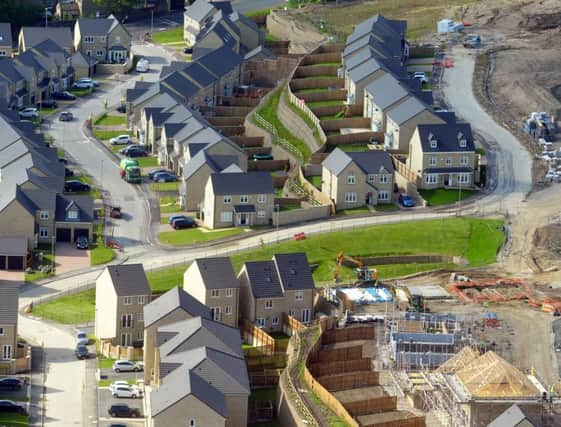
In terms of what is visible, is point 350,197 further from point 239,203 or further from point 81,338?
point 81,338

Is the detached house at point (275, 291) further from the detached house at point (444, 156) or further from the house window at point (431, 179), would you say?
the detached house at point (444, 156)

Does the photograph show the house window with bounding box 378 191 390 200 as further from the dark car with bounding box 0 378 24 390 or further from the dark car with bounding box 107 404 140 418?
the dark car with bounding box 0 378 24 390

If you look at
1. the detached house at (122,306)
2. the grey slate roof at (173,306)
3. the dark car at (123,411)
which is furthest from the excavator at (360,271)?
the dark car at (123,411)

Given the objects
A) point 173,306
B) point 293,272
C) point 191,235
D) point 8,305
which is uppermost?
point 191,235

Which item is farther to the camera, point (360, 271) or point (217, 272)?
point (360, 271)

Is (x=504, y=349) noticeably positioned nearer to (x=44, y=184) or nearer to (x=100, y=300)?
(x=100, y=300)

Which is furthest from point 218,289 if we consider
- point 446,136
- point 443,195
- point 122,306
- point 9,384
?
point 446,136
